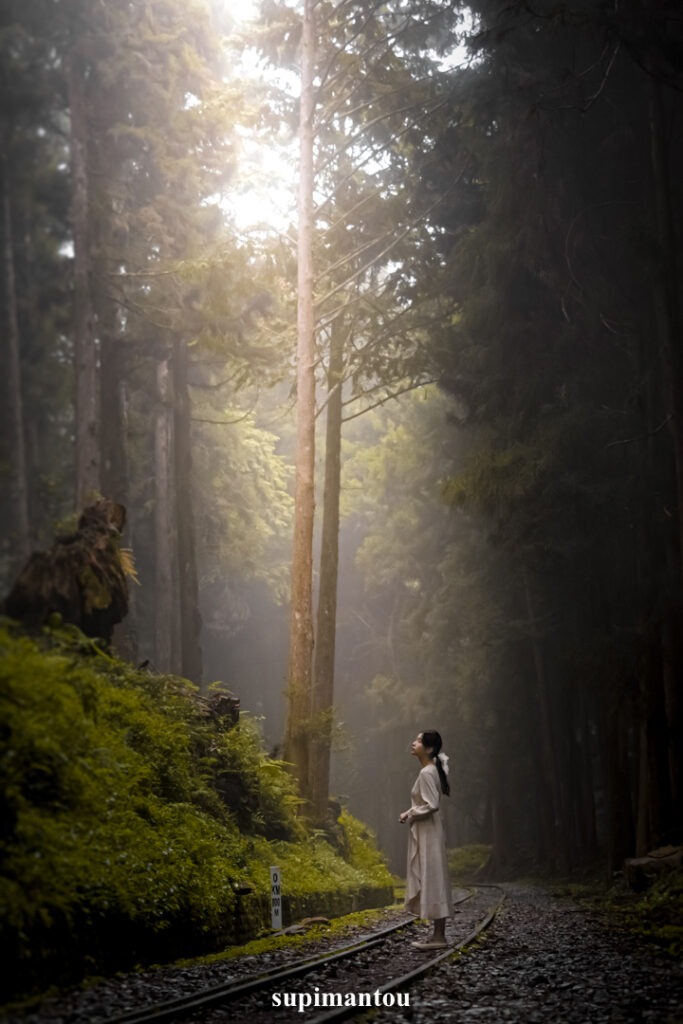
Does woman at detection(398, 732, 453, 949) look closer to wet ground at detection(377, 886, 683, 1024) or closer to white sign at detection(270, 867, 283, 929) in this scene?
wet ground at detection(377, 886, 683, 1024)

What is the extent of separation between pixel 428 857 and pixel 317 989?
2815 millimetres

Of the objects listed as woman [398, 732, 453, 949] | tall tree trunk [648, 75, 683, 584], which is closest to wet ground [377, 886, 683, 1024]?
woman [398, 732, 453, 949]

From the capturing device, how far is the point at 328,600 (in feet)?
65.5

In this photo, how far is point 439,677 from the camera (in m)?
31.1

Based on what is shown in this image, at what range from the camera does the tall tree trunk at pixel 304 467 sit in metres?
16.4

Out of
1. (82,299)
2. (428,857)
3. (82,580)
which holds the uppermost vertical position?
(82,299)

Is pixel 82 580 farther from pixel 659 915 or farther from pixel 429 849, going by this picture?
pixel 659 915

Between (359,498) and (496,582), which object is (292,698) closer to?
(496,582)

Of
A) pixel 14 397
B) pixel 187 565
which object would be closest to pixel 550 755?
pixel 187 565

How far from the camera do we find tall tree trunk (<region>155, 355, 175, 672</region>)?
23.0 metres

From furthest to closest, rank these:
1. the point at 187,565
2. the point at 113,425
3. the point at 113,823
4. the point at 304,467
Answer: the point at 187,565 < the point at 304,467 < the point at 113,425 < the point at 113,823

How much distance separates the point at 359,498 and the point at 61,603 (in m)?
30.4

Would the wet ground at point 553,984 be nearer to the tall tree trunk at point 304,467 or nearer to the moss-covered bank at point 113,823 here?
the moss-covered bank at point 113,823

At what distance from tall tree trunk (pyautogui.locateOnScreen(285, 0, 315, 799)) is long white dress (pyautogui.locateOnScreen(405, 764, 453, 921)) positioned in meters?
6.71
